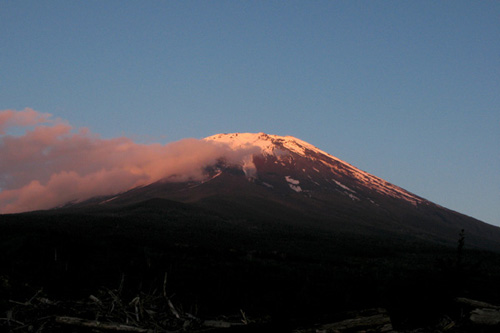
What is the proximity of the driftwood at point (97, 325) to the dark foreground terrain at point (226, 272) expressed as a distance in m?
0.26

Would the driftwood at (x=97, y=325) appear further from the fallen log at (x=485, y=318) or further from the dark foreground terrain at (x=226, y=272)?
the fallen log at (x=485, y=318)

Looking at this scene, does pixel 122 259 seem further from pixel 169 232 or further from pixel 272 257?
pixel 169 232

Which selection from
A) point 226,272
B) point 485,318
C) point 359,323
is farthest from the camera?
point 226,272

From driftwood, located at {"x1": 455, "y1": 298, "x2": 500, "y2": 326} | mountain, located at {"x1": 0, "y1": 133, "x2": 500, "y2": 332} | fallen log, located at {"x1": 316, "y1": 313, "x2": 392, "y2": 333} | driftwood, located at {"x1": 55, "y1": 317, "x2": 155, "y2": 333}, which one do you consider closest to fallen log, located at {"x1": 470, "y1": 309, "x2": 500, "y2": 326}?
driftwood, located at {"x1": 455, "y1": 298, "x2": 500, "y2": 326}

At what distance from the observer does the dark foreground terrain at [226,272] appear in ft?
21.3

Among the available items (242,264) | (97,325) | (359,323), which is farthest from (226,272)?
(359,323)

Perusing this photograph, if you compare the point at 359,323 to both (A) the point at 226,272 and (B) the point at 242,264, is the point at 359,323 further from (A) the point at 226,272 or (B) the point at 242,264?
(B) the point at 242,264

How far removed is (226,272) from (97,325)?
42692 millimetres

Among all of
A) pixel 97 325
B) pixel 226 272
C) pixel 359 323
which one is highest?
pixel 359 323

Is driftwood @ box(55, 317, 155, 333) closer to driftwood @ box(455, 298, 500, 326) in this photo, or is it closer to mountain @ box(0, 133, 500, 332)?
mountain @ box(0, 133, 500, 332)

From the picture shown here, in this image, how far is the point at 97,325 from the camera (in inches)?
194

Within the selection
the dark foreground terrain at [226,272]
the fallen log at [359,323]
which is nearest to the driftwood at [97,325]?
the dark foreground terrain at [226,272]

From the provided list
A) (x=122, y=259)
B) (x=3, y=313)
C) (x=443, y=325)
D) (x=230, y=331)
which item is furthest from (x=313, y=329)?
(x=122, y=259)

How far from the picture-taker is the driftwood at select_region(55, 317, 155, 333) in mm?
4840
